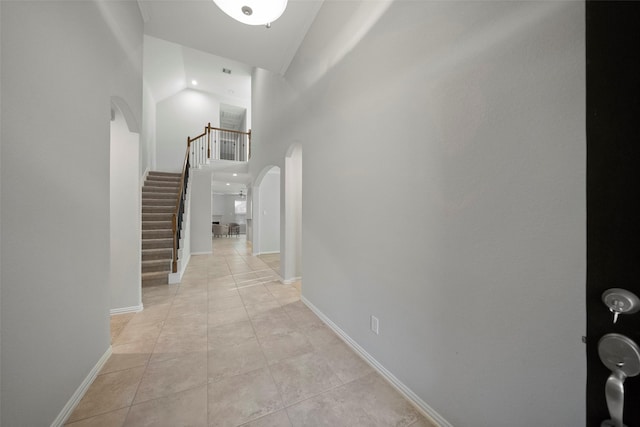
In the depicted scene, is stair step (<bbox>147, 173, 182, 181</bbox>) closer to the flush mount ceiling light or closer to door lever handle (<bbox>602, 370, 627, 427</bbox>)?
the flush mount ceiling light

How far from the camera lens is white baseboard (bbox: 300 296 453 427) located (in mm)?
1390

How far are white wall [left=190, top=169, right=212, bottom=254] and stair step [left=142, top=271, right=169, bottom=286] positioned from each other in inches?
104

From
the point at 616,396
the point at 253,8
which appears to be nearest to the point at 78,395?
the point at 616,396

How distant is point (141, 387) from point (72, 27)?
2509mm

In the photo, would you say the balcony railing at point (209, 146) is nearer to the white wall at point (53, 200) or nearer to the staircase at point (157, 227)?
the staircase at point (157, 227)

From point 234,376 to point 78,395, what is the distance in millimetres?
998

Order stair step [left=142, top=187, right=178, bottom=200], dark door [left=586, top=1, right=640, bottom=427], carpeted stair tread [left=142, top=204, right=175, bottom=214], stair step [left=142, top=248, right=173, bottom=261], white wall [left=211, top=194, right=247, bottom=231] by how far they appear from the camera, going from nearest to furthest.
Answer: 1. dark door [left=586, top=1, right=640, bottom=427]
2. stair step [left=142, top=248, right=173, bottom=261]
3. carpeted stair tread [left=142, top=204, right=175, bottom=214]
4. stair step [left=142, top=187, right=178, bottom=200]
5. white wall [left=211, top=194, right=247, bottom=231]

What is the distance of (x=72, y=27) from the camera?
143 cm

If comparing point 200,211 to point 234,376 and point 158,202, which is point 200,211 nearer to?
point 158,202

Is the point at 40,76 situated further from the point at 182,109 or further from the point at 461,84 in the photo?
the point at 182,109

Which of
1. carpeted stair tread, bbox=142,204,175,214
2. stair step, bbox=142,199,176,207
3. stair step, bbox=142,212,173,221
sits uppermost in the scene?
stair step, bbox=142,199,176,207

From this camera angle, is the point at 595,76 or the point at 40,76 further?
the point at 40,76

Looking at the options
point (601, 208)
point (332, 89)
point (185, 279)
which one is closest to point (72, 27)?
point (332, 89)

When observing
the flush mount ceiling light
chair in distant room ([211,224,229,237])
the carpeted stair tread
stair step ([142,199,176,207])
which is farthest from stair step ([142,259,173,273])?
chair in distant room ([211,224,229,237])
